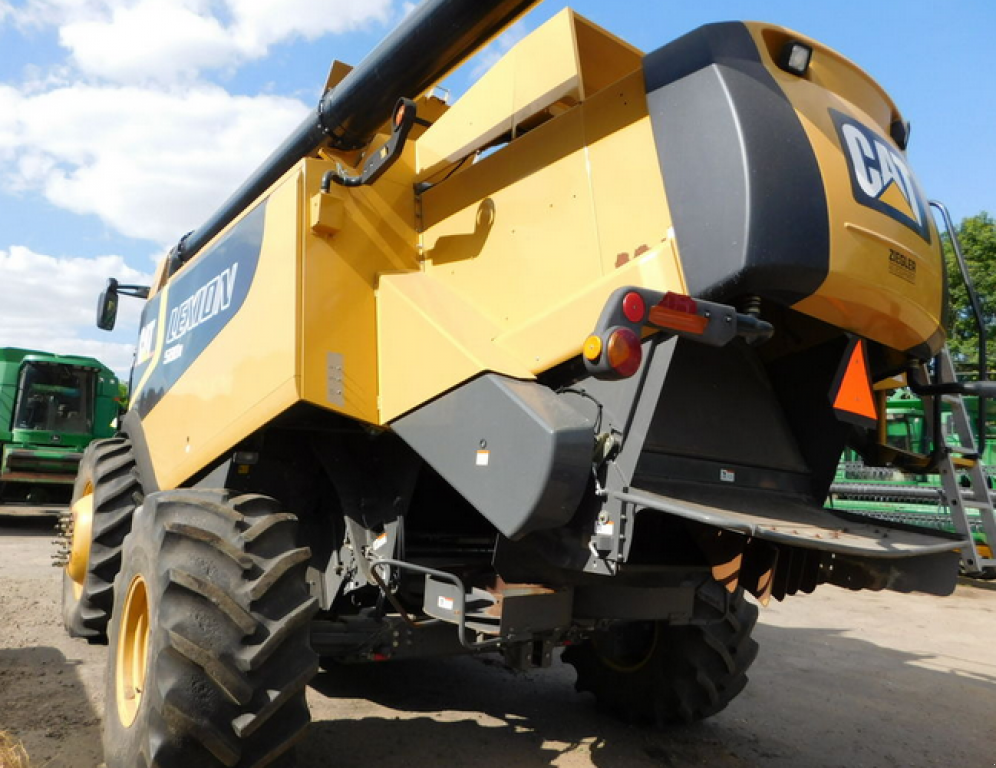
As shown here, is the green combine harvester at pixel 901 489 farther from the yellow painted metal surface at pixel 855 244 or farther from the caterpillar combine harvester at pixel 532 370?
the caterpillar combine harvester at pixel 532 370

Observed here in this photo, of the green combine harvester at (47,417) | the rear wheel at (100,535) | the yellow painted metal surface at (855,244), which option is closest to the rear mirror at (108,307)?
the rear wheel at (100,535)

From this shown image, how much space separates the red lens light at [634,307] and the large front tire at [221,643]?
157 cm

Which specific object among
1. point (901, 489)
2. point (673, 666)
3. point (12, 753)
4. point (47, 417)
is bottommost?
point (12, 753)

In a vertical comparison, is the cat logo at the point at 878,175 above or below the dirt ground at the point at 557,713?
above

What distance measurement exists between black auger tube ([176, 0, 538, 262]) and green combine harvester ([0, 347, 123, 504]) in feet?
34.9

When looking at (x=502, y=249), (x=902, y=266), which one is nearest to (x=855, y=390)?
(x=902, y=266)

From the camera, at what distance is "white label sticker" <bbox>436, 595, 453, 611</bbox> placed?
3171mm

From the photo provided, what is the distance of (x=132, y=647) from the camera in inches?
143

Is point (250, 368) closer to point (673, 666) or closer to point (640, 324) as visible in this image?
point (640, 324)

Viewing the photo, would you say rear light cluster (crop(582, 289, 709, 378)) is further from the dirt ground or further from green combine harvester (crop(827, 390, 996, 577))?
green combine harvester (crop(827, 390, 996, 577))

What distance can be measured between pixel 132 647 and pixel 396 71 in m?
2.76

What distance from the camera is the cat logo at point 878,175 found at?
3.03 metres

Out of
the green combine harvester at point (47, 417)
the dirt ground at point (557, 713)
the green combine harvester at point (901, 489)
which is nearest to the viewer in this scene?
the dirt ground at point (557, 713)

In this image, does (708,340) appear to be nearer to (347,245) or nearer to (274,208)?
(347,245)
